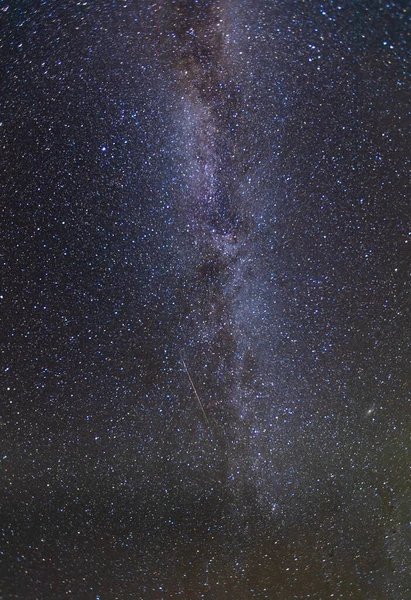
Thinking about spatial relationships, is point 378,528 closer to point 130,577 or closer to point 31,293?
point 130,577

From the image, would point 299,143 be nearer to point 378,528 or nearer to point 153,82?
point 153,82

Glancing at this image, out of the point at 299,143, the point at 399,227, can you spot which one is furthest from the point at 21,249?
the point at 399,227

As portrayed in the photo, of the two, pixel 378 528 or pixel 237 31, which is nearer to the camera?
pixel 237 31

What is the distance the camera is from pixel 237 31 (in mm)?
665

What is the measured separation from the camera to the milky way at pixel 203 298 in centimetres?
68

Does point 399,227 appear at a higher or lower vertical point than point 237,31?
lower

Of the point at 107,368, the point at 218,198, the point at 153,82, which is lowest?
the point at 107,368

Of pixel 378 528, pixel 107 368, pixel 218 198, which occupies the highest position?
pixel 218 198

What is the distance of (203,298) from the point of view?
2.31ft

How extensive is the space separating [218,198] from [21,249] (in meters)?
0.26

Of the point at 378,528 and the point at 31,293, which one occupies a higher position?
the point at 31,293

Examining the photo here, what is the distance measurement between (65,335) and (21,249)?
125mm

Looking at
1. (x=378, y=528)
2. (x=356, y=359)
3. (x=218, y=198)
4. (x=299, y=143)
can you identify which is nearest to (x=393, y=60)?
(x=299, y=143)

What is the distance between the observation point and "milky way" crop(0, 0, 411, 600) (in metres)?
0.68
